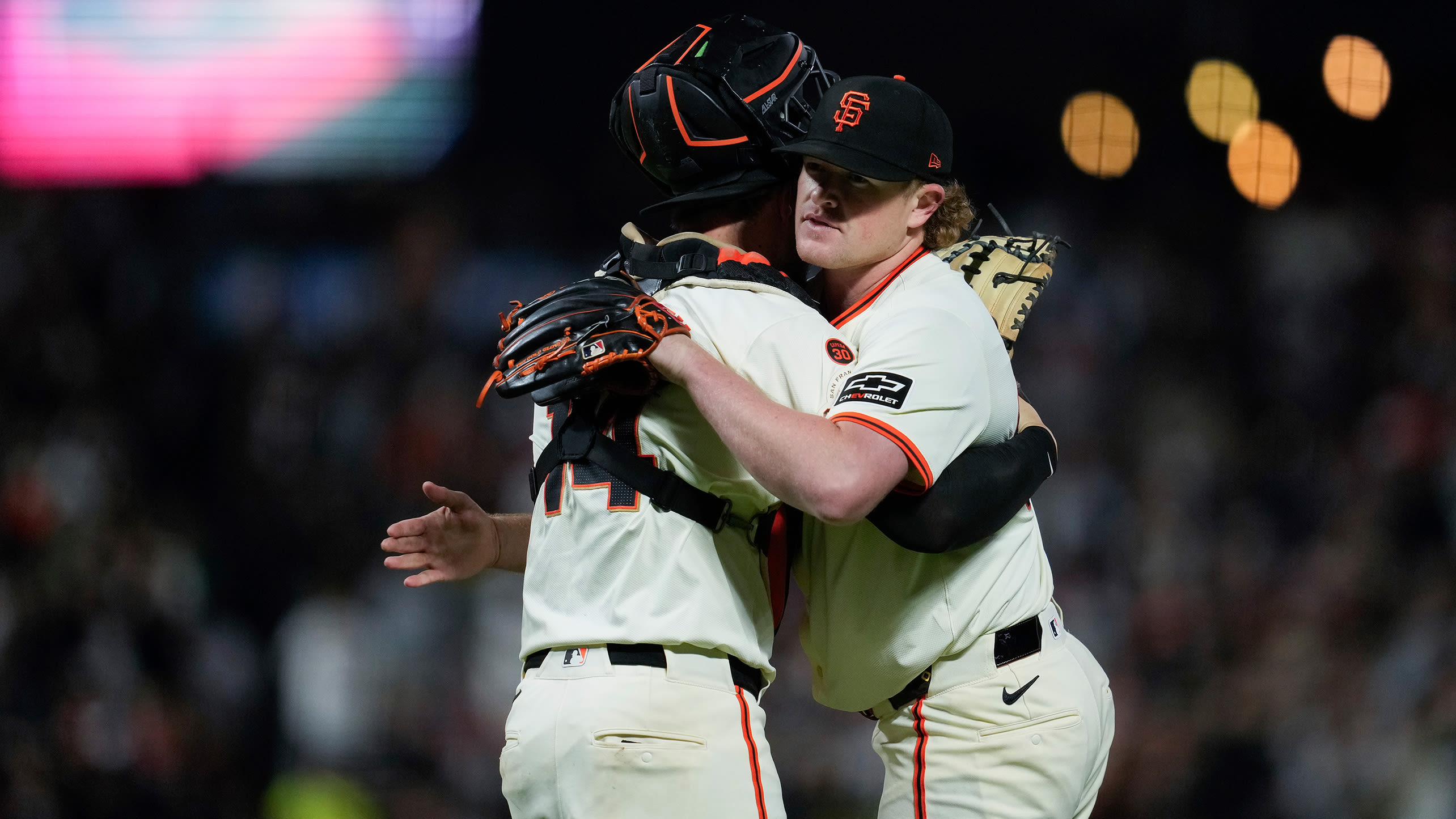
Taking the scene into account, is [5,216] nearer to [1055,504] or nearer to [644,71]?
[1055,504]

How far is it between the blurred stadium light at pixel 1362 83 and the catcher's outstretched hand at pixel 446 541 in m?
7.89

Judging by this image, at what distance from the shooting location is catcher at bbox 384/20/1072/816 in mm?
2520

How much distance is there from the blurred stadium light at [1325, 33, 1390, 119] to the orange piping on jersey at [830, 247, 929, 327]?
7300 millimetres

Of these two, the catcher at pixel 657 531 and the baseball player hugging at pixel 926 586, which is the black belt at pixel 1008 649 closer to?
the baseball player hugging at pixel 926 586

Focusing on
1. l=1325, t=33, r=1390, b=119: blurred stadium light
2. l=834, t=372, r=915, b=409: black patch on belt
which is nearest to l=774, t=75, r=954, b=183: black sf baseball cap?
l=834, t=372, r=915, b=409: black patch on belt

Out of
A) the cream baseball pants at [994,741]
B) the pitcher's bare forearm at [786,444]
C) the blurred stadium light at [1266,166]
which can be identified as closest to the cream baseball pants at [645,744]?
the pitcher's bare forearm at [786,444]

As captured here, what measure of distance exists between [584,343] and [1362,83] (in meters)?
8.32

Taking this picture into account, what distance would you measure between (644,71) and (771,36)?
33 centimetres

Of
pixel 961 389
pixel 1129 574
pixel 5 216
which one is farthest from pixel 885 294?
pixel 5 216

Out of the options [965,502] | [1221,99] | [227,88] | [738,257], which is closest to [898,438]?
[965,502]

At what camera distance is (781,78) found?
10.2ft

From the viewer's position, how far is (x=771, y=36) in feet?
10.4

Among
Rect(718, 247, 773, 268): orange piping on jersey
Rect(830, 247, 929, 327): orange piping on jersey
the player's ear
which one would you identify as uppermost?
the player's ear

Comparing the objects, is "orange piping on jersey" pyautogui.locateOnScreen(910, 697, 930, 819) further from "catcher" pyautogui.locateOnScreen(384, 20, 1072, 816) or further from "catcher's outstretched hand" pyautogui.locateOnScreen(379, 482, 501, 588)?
"catcher's outstretched hand" pyautogui.locateOnScreen(379, 482, 501, 588)
